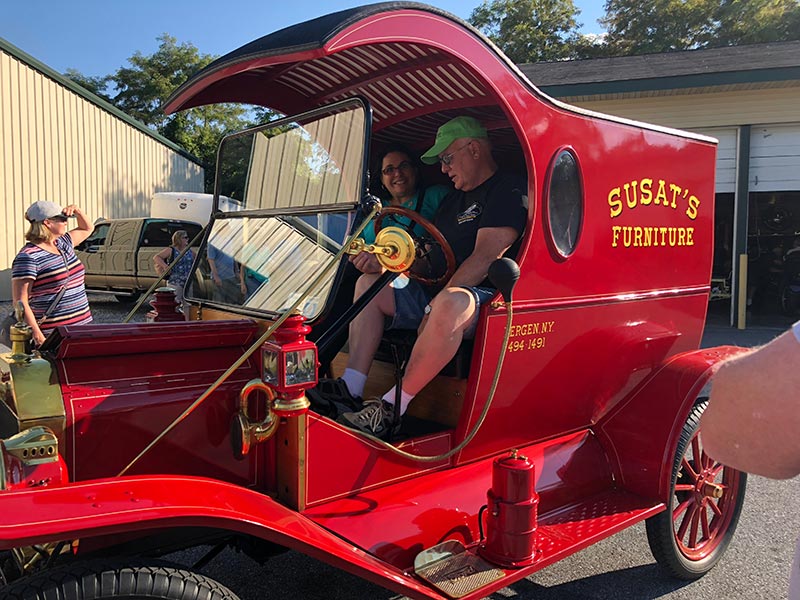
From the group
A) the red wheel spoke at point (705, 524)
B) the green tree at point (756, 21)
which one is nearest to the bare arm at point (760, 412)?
the red wheel spoke at point (705, 524)

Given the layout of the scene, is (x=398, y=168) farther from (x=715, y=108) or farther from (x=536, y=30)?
(x=536, y=30)

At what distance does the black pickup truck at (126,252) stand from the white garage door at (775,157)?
9.80m

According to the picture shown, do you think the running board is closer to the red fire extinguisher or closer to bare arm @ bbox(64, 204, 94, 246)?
the red fire extinguisher

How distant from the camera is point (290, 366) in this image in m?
1.94

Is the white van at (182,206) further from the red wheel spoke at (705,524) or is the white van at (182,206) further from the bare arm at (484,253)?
the red wheel spoke at (705,524)

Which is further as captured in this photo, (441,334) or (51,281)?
(51,281)

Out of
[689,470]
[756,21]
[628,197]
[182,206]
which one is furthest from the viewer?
[756,21]

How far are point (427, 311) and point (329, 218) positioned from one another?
0.56 metres

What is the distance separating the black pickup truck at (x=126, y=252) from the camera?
471 inches

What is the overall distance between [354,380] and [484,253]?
0.77 m

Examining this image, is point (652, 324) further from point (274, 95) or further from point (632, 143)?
point (274, 95)

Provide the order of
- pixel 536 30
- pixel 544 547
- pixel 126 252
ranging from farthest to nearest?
pixel 536 30 < pixel 126 252 < pixel 544 547

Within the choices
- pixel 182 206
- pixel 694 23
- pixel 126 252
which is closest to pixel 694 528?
pixel 126 252

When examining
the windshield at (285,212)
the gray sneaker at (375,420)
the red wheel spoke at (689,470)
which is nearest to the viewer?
the gray sneaker at (375,420)
